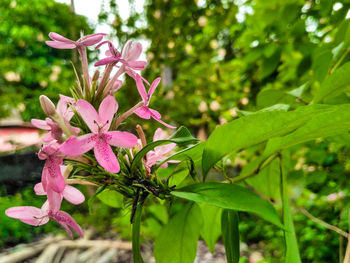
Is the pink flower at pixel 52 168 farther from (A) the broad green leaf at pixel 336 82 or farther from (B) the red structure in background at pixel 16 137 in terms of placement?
(B) the red structure in background at pixel 16 137

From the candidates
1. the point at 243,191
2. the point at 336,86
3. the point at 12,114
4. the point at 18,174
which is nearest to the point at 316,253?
the point at 336,86

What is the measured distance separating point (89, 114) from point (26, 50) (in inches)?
139

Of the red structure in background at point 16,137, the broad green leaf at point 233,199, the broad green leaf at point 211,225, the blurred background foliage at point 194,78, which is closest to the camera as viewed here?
the broad green leaf at point 233,199

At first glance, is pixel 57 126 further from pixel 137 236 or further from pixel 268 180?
pixel 268 180

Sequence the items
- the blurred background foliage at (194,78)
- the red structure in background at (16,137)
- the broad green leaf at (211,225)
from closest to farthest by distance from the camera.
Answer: the broad green leaf at (211,225)
the blurred background foliage at (194,78)
the red structure in background at (16,137)

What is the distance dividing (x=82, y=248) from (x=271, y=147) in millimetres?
1591

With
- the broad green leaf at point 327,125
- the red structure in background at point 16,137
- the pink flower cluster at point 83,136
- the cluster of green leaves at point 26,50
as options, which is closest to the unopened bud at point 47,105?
the pink flower cluster at point 83,136

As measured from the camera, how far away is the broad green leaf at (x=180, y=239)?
0.30 metres

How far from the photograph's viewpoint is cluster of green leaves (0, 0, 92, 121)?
7.71ft

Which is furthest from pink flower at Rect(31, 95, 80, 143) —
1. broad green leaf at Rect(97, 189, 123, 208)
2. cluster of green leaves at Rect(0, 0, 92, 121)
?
cluster of green leaves at Rect(0, 0, 92, 121)

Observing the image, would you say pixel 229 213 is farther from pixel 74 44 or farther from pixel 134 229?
pixel 74 44

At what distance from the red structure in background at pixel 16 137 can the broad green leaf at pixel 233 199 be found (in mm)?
1765

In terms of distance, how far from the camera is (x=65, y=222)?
27cm

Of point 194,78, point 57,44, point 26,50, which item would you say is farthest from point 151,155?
point 26,50
